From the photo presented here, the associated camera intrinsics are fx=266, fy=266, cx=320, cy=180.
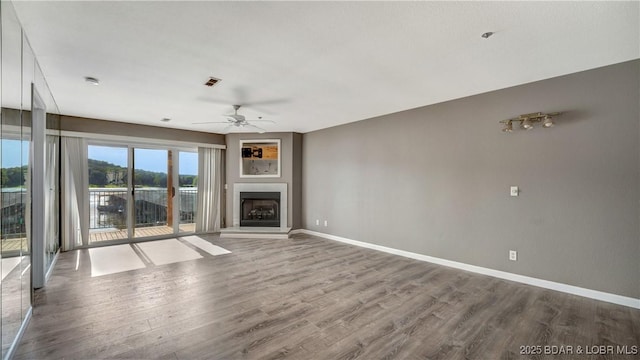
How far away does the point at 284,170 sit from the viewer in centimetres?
670

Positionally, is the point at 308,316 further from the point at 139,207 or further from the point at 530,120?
the point at 139,207

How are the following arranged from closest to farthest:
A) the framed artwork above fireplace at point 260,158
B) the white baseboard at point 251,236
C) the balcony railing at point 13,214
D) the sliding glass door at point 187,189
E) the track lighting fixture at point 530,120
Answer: the balcony railing at point 13,214, the track lighting fixture at point 530,120, the white baseboard at point 251,236, the sliding glass door at point 187,189, the framed artwork above fireplace at point 260,158

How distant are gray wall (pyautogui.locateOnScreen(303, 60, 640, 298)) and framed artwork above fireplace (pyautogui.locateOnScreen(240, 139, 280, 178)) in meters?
2.46

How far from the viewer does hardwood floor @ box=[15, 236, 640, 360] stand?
208cm

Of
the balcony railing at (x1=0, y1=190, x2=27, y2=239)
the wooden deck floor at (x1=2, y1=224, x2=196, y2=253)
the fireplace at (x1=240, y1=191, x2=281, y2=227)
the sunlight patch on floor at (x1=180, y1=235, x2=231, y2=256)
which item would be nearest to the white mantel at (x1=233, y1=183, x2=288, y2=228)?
the fireplace at (x1=240, y1=191, x2=281, y2=227)

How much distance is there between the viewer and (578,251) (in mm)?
3055

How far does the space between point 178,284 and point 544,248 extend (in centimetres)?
459

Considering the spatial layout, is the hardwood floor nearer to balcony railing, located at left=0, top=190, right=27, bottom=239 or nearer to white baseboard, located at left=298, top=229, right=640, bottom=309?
white baseboard, located at left=298, top=229, right=640, bottom=309

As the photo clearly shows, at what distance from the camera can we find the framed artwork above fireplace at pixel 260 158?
6.75 metres

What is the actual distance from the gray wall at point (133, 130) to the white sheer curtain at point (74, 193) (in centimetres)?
27

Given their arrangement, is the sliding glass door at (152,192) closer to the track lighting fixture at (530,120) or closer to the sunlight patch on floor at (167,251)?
the sunlight patch on floor at (167,251)

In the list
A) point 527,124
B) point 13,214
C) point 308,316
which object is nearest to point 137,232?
point 13,214

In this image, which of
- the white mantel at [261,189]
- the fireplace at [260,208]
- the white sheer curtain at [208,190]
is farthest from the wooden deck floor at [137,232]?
the fireplace at [260,208]

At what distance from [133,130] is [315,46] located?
→ 5124 millimetres
